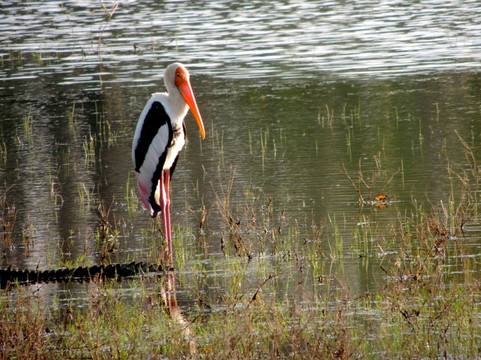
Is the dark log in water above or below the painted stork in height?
below

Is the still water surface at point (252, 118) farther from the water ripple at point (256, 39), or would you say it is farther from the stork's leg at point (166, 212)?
the stork's leg at point (166, 212)

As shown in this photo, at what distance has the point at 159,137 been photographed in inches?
362

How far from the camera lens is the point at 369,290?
714cm

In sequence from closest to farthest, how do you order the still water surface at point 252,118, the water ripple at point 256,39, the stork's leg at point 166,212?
the stork's leg at point 166,212 → the still water surface at point 252,118 → the water ripple at point 256,39

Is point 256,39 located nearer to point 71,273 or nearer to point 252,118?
point 252,118

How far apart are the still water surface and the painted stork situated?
49cm

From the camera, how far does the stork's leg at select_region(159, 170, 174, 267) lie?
8.32 metres

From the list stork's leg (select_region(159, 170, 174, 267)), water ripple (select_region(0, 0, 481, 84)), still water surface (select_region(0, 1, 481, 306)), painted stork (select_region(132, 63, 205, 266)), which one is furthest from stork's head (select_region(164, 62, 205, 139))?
water ripple (select_region(0, 0, 481, 84))

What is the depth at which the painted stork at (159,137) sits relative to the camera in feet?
30.1

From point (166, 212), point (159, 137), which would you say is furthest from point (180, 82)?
point (166, 212)

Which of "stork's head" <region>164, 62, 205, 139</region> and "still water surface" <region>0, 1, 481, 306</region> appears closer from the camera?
"stork's head" <region>164, 62, 205, 139</region>

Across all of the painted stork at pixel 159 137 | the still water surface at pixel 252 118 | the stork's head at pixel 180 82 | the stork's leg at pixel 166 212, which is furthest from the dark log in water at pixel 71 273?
the stork's head at pixel 180 82

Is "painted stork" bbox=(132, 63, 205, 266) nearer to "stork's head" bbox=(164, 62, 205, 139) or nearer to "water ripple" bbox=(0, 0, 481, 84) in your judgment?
"stork's head" bbox=(164, 62, 205, 139)

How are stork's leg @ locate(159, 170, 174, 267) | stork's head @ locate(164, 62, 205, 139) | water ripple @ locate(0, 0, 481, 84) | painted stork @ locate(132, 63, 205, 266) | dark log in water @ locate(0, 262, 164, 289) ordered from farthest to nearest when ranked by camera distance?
1. water ripple @ locate(0, 0, 481, 84)
2. stork's head @ locate(164, 62, 205, 139)
3. painted stork @ locate(132, 63, 205, 266)
4. stork's leg @ locate(159, 170, 174, 267)
5. dark log in water @ locate(0, 262, 164, 289)
